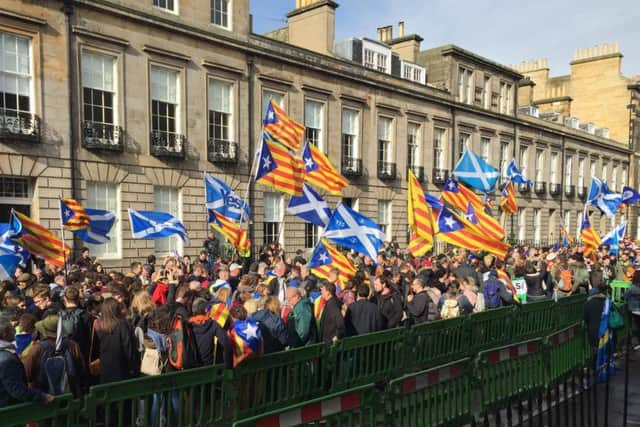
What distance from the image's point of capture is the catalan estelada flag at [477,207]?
11859 millimetres

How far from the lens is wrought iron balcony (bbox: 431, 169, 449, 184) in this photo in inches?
1166

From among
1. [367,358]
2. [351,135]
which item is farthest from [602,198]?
[367,358]

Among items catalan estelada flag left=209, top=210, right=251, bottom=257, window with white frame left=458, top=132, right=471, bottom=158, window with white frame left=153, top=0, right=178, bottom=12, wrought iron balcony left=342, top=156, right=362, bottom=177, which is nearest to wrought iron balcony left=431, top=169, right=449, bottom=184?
window with white frame left=458, top=132, right=471, bottom=158

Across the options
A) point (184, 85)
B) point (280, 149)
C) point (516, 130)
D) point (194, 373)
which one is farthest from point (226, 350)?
point (516, 130)

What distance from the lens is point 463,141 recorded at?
1262 inches

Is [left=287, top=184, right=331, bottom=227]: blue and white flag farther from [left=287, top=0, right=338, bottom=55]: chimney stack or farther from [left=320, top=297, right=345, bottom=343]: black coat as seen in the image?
[left=287, top=0, right=338, bottom=55]: chimney stack

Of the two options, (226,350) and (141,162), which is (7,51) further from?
(226,350)

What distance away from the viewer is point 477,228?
11.7m

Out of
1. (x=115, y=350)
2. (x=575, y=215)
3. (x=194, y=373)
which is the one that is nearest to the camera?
(x=194, y=373)

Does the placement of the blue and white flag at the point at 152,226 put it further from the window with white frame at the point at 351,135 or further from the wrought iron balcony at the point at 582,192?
the wrought iron balcony at the point at 582,192

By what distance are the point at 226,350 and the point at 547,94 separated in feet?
194

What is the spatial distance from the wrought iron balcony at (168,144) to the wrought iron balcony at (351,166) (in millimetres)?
8421

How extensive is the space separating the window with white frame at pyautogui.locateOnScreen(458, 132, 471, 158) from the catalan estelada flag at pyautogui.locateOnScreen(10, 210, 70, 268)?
2551cm

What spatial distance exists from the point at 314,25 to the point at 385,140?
6825 mm
